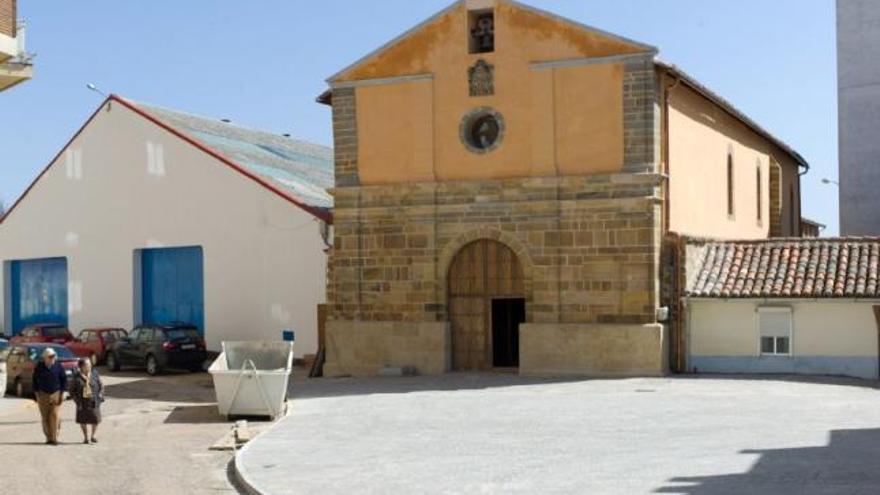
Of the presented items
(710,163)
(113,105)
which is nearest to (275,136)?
(113,105)

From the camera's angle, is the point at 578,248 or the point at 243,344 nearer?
the point at 243,344

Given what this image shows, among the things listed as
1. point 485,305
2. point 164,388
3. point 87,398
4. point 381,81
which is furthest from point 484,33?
point 87,398

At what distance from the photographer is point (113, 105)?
41281mm

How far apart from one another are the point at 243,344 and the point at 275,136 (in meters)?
22.3

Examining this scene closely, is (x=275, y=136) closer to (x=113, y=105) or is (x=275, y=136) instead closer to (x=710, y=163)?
(x=113, y=105)

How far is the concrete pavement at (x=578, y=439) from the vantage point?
15156mm

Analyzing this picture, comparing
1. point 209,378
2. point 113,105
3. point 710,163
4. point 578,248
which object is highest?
point 113,105

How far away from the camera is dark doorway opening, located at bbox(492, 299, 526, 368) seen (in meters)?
31.5

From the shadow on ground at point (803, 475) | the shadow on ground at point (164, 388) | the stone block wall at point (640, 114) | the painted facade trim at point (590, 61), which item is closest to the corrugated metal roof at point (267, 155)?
the shadow on ground at point (164, 388)

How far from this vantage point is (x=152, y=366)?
3566cm

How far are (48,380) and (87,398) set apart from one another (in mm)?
872

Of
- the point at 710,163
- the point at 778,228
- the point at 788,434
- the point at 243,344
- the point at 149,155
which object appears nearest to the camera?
the point at 788,434

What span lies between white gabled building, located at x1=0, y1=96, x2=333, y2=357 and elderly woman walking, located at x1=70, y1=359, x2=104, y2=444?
48.1 ft

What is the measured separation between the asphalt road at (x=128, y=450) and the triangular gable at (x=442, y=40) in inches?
359
